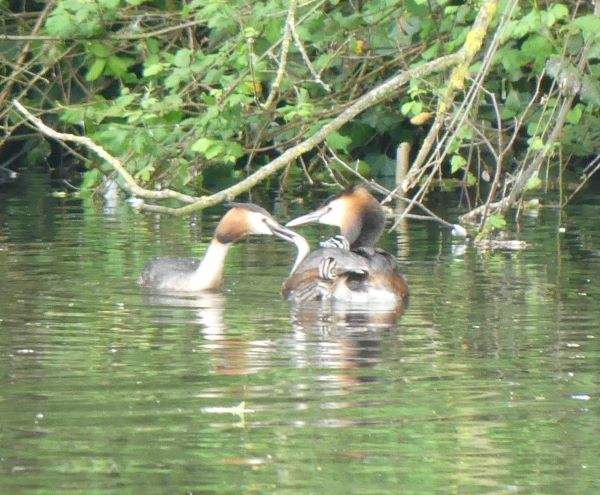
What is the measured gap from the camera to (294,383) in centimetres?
768

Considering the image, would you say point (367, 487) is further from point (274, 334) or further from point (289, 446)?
point (274, 334)

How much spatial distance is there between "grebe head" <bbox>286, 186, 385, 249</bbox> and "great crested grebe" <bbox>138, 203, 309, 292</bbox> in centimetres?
35

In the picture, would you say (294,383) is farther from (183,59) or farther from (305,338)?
(183,59)

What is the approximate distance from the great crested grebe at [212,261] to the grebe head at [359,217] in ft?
1.16

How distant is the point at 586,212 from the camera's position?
626 inches

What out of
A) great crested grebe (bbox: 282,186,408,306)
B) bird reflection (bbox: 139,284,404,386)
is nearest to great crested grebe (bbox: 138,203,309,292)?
bird reflection (bbox: 139,284,404,386)

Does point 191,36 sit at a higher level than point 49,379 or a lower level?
higher

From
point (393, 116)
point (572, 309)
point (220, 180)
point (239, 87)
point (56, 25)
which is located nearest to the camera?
point (572, 309)

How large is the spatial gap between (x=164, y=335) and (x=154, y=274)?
2.05 m

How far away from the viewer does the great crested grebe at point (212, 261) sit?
1120cm

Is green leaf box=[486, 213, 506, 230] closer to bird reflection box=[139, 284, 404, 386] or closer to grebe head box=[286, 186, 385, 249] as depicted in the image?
grebe head box=[286, 186, 385, 249]

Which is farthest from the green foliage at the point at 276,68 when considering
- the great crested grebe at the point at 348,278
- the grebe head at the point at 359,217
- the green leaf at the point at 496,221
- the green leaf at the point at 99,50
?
the great crested grebe at the point at 348,278

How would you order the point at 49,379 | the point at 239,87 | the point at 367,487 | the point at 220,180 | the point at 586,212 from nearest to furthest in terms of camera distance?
the point at 367,487, the point at 49,379, the point at 239,87, the point at 586,212, the point at 220,180

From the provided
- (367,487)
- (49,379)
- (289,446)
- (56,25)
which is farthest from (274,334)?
(56,25)
